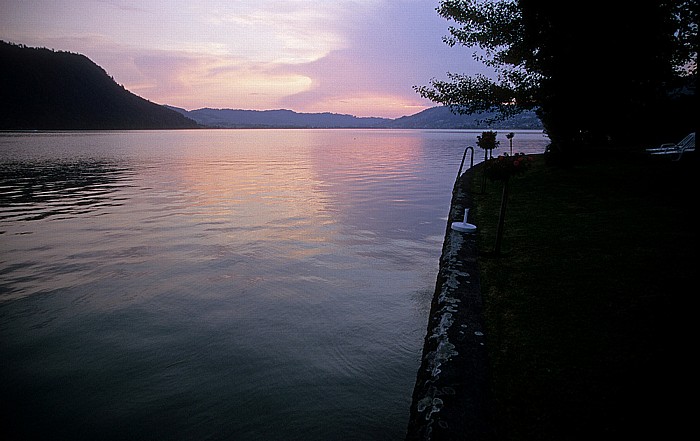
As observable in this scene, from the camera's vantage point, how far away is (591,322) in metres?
5.04

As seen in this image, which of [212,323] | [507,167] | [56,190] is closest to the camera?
[212,323]

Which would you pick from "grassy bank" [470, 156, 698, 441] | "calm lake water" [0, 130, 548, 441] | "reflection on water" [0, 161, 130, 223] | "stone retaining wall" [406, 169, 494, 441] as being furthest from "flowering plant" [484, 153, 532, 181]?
"reflection on water" [0, 161, 130, 223]

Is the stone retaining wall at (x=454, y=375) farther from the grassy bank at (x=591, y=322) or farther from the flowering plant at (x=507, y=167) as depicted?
the flowering plant at (x=507, y=167)

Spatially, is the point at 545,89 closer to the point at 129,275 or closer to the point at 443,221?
the point at 443,221

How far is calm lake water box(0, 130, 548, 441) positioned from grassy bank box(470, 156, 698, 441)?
1.48m

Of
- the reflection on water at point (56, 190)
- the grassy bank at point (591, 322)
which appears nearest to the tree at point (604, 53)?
the grassy bank at point (591, 322)

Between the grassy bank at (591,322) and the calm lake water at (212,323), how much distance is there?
1.48 m

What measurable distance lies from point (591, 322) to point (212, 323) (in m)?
5.90

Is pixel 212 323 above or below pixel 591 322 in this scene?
below

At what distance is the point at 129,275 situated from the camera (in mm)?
9062

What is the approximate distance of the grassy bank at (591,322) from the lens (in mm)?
3400

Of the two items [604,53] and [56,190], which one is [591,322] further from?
[56,190]

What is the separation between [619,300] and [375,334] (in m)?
3.68

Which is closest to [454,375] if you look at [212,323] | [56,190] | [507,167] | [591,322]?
[591,322]
